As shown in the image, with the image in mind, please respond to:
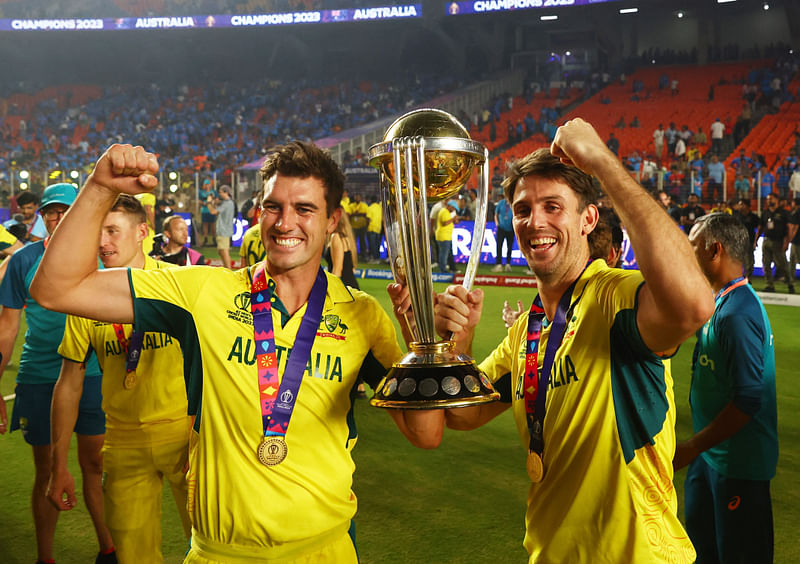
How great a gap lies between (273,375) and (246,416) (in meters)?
0.14

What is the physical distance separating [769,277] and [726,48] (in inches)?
872

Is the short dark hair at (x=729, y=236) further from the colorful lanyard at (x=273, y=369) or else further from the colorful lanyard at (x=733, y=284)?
the colorful lanyard at (x=273, y=369)

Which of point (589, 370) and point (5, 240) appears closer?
point (589, 370)

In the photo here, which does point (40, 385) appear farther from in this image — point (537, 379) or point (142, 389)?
point (537, 379)

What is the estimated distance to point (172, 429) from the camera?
329 centimetres

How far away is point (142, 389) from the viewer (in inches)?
130

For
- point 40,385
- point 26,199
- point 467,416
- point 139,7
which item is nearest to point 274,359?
Result: point 467,416

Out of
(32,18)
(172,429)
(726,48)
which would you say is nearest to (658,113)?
(726,48)

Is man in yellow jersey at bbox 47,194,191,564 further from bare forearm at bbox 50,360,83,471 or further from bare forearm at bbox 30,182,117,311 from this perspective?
bare forearm at bbox 30,182,117,311

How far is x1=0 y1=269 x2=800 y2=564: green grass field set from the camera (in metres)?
4.03

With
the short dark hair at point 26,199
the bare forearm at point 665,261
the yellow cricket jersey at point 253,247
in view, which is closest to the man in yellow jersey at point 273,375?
the bare forearm at point 665,261

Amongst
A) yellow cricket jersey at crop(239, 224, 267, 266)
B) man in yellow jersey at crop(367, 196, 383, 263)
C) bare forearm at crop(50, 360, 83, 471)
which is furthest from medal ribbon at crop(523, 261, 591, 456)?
man in yellow jersey at crop(367, 196, 383, 263)

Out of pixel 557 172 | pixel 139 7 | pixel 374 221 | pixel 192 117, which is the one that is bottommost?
pixel 557 172

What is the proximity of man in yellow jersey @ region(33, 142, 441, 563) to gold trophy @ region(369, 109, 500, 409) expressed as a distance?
242 mm
